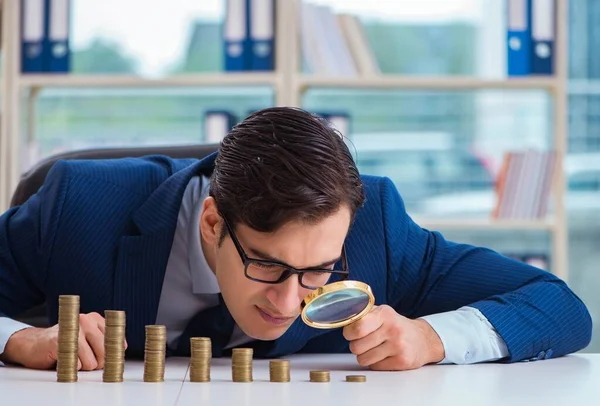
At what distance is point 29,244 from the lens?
190cm

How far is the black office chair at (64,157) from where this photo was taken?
232 centimetres

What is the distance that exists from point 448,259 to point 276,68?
1.92 m

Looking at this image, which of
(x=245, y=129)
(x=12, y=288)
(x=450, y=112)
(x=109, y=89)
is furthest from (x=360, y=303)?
(x=450, y=112)

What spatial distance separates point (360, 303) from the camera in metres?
1.53

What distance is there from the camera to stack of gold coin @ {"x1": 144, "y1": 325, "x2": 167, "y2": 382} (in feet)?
4.71

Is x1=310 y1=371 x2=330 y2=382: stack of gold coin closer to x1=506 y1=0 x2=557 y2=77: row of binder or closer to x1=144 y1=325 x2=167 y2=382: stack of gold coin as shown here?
x1=144 y1=325 x2=167 y2=382: stack of gold coin

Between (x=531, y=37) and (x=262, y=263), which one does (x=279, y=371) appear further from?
(x=531, y=37)

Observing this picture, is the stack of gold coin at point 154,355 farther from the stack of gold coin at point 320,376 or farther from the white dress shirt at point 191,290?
the white dress shirt at point 191,290

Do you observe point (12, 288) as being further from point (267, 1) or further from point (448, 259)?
point (267, 1)

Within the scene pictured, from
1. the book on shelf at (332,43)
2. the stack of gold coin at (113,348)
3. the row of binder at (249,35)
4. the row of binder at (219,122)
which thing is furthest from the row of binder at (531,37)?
the stack of gold coin at (113,348)

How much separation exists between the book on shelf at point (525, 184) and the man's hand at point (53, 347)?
2.48 meters

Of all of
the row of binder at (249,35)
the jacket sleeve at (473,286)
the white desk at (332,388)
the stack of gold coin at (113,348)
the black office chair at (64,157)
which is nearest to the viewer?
the white desk at (332,388)

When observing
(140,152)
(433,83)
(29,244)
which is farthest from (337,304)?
(433,83)

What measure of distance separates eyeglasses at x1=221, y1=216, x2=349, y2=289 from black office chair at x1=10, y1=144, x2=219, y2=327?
859 mm
